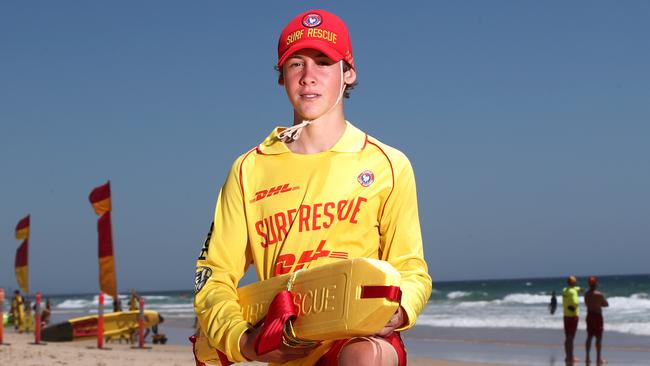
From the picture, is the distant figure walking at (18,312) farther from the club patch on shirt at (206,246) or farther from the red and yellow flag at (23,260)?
the club patch on shirt at (206,246)

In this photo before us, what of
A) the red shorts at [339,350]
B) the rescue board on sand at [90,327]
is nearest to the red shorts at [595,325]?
the rescue board on sand at [90,327]

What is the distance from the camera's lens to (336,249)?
8.06 feet

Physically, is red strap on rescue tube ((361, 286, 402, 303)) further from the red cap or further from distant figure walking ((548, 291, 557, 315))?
distant figure walking ((548, 291, 557, 315))

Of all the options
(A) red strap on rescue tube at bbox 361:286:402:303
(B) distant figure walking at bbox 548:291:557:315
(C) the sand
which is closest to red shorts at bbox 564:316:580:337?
(C) the sand

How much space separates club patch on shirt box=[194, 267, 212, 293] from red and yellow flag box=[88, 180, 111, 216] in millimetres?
16415

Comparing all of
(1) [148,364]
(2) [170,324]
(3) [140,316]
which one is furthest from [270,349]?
(2) [170,324]

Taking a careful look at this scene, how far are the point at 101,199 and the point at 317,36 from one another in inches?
661

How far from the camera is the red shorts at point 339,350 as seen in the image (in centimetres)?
221

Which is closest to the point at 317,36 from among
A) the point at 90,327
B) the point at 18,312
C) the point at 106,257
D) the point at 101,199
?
the point at 106,257

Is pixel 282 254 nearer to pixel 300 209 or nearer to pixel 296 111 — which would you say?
pixel 300 209

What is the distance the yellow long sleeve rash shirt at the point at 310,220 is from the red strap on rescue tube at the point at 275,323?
7.0 inches

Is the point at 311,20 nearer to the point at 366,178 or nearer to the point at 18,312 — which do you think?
the point at 366,178

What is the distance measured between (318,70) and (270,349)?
82 centimetres

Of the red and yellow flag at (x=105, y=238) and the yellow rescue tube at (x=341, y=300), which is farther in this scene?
the red and yellow flag at (x=105, y=238)
